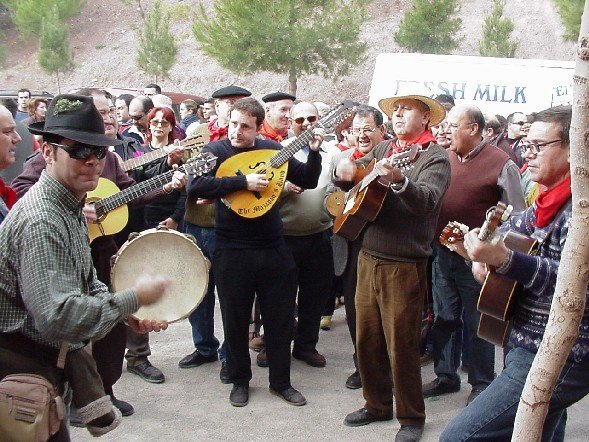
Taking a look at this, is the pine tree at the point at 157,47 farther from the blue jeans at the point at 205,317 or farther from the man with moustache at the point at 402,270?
the man with moustache at the point at 402,270

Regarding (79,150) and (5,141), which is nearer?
(79,150)

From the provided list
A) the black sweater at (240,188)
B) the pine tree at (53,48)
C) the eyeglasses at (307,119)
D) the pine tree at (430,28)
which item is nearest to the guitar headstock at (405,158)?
the black sweater at (240,188)

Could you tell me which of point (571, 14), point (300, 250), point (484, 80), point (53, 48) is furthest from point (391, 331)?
point (53, 48)

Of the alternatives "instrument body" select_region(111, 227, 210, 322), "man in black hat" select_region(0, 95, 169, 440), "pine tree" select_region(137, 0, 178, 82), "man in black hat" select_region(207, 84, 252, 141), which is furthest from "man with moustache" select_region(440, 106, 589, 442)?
"pine tree" select_region(137, 0, 178, 82)

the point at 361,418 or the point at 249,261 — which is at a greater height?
the point at 249,261

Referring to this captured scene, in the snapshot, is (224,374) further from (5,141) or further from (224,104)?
(5,141)

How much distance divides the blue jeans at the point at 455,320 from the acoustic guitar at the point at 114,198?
1.91 m

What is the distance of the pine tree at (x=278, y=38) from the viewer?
4209 cm

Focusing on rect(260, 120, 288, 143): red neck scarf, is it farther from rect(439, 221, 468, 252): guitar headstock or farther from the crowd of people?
rect(439, 221, 468, 252): guitar headstock

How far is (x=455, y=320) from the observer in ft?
18.8

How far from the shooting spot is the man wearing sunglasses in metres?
6.18

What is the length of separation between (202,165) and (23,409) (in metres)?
2.78

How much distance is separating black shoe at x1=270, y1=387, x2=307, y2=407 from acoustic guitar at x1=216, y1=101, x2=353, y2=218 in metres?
1.39

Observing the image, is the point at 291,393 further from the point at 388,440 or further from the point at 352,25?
the point at 352,25
